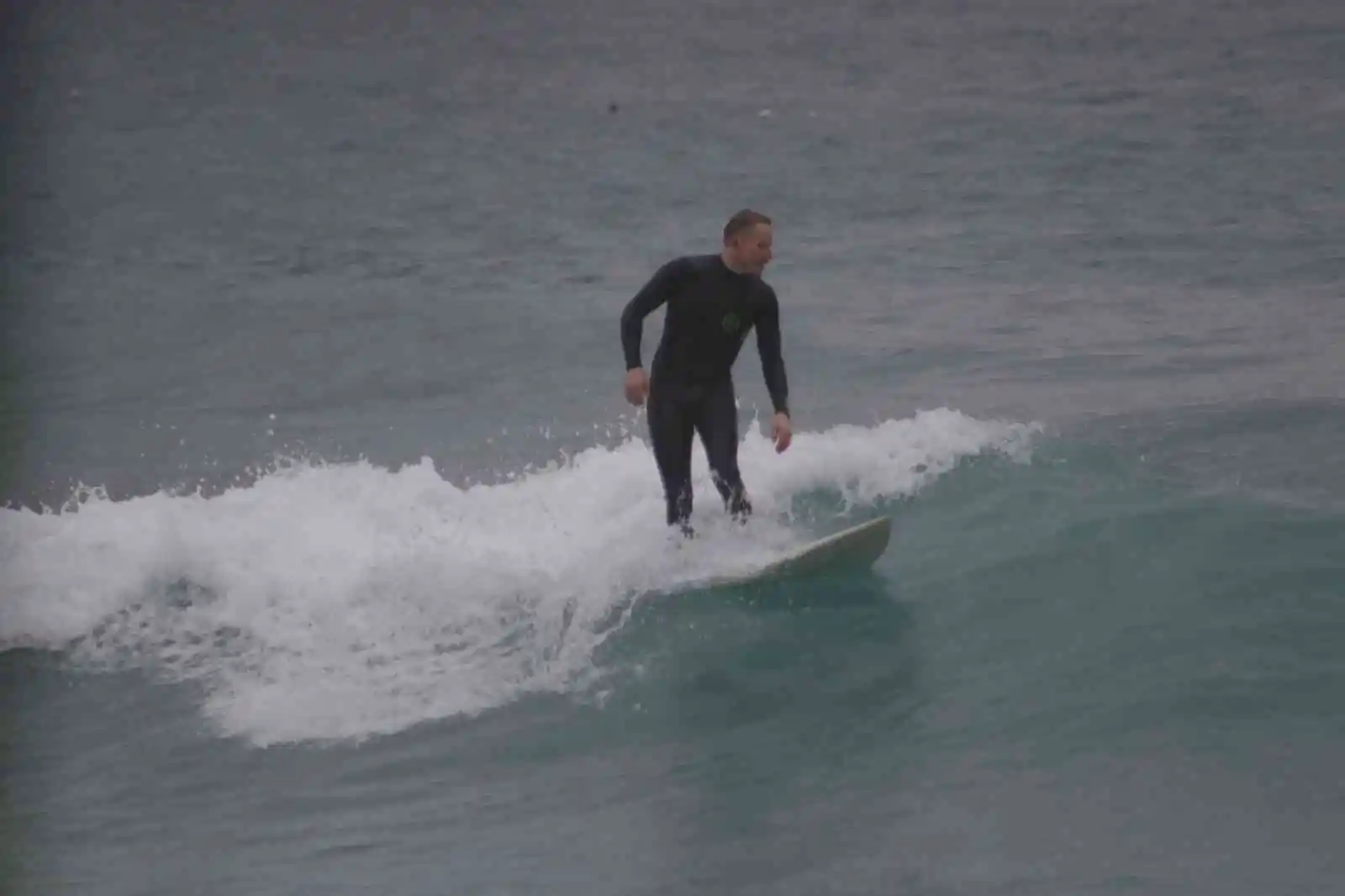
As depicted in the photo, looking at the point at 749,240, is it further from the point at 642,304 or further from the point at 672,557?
the point at 672,557

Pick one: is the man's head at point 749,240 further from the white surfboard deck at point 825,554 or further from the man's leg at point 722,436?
the white surfboard deck at point 825,554

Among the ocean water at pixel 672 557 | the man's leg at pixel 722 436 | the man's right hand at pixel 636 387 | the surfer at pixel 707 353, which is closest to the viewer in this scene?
the ocean water at pixel 672 557

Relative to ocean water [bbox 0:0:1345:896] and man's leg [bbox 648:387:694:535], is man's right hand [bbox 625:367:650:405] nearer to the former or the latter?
man's leg [bbox 648:387:694:535]

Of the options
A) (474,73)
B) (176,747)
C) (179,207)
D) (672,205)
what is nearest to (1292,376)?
(176,747)

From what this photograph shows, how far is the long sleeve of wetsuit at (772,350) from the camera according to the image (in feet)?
24.3

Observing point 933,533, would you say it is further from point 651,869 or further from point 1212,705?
point 651,869

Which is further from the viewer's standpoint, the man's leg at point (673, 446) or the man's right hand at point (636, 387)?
the man's leg at point (673, 446)

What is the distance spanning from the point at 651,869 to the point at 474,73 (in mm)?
27840

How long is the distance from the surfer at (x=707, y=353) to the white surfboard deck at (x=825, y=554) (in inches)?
12.6

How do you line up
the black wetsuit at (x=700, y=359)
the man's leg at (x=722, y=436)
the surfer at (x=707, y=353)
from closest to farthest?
the surfer at (x=707, y=353) < the black wetsuit at (x=700, y=359) < the man's leg at (x=722, y=436)

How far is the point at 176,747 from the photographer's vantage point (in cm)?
713

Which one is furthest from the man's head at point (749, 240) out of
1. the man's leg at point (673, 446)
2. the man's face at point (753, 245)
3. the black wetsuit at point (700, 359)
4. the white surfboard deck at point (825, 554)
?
the white surfboard deck at point (825, 554)

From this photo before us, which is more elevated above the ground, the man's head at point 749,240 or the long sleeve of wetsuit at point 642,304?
the man's head at point 749,240

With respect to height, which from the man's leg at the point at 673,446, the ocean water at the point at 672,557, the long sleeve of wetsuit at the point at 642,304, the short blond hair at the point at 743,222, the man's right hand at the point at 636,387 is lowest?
the ocean water at the point at 672,557
